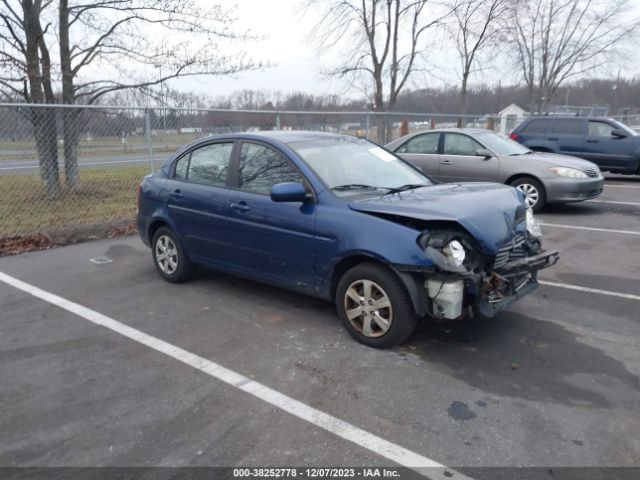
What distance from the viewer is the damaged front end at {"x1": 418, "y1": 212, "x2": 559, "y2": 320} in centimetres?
345

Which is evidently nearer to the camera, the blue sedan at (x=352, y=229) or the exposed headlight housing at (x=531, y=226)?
the blue sedan at (x=352, y=229)

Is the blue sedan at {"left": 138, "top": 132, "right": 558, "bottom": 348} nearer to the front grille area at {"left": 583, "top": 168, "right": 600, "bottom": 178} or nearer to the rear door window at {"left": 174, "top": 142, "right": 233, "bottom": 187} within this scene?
the rear door window at {"left": 174, "top": 142, "right": 233, "bottom": 187}

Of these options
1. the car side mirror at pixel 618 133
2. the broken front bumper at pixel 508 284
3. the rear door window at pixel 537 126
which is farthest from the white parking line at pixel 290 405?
the car side mirror at pixel 618 133

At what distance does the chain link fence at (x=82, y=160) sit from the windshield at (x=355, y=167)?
16.1 ft

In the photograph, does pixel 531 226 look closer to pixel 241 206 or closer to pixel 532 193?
pixel 241 206

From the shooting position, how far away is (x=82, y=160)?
9055mm

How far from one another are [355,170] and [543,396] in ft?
7.84

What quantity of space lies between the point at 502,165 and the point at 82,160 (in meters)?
7.64

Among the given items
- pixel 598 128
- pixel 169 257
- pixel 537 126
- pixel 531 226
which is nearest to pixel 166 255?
pixel 169 257

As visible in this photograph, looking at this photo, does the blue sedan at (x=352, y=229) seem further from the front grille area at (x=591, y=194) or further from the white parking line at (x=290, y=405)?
the front grille area at (x=591, y=194)

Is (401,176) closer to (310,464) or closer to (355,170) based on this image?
(355,170)

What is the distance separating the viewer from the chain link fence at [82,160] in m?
8.04

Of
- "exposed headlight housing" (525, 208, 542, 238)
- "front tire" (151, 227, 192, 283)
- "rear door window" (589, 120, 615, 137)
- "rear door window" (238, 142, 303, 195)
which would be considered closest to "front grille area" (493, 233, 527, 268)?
"exposed headlight housing" (525, 208, 542, 238)

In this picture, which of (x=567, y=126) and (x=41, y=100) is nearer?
(x=41, y=100)
